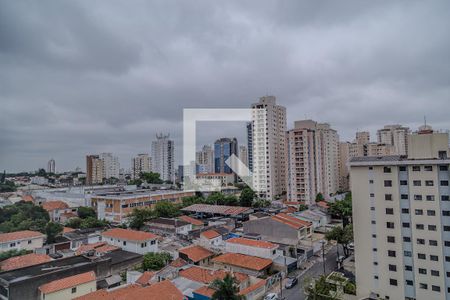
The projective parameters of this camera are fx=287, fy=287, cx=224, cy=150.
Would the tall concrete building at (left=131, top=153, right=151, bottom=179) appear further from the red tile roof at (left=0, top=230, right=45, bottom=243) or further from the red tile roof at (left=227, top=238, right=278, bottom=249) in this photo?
the red tile roof at (left=227, top=238, right=278, bottom=249)

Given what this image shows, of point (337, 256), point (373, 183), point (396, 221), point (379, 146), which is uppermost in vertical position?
point (379, 146)

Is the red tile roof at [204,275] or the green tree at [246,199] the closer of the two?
the red tile roof at [204,275]

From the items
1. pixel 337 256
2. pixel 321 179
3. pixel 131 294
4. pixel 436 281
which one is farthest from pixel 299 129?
pixel 131 294

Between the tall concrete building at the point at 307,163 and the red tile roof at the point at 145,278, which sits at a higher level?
the tall concrete building at the point at 307,163

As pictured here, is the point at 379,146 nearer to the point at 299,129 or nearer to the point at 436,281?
the point at 299,129

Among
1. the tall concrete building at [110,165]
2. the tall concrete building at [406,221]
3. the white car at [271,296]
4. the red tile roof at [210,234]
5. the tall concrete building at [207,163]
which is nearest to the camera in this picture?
the tall concrete building at [406,221]

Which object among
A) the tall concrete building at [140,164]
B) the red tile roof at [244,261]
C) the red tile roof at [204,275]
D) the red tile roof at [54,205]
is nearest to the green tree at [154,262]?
the red tile roof at [204,275]

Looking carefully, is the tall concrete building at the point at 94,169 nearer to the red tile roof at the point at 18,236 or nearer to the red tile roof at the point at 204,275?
the red tile roof at the point at 18,236
